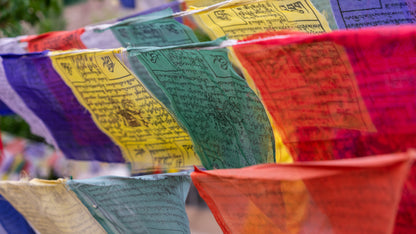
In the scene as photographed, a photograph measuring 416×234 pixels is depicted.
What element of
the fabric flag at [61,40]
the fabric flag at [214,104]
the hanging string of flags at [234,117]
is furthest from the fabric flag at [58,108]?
the fabric flag at [214,104]

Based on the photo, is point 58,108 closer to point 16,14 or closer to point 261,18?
point 261,18

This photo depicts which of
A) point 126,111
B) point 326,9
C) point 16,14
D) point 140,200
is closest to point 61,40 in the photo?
point 126,111

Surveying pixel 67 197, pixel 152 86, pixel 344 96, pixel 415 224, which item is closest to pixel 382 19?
pixel 344 96

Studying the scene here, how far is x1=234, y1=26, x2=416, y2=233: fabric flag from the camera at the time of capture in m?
0.51

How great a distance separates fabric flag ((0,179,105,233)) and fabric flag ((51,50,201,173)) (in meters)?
0.22

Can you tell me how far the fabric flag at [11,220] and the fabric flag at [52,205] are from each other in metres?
0.07

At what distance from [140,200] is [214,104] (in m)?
0.28

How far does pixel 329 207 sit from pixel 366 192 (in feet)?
0.24

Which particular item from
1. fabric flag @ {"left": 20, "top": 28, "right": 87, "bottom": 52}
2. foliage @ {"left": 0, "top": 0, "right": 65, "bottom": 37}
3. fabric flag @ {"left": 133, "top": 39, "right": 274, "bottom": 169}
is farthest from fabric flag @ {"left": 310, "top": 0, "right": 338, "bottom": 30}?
foliage @ {"left": 0, "top": 0, "right": 65, "bottom": 37}

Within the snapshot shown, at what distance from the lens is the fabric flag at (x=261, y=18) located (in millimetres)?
819

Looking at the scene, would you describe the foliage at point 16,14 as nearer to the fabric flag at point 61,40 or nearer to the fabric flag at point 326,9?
the fabric flag at point 61,40

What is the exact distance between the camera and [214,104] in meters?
0.77

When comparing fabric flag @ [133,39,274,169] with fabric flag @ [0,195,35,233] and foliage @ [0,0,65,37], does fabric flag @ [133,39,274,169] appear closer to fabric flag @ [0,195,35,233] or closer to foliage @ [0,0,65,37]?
fabric flag @ [0,195,35,233]

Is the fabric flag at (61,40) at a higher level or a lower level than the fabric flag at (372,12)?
higher
